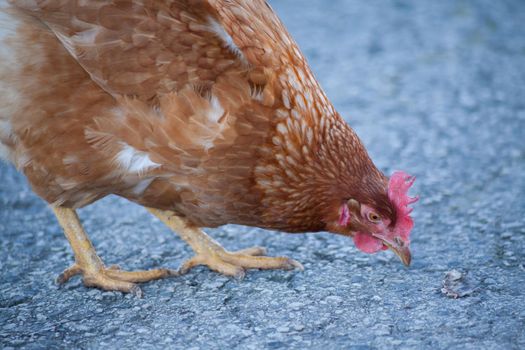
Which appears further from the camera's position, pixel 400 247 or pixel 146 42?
pixel 400 247

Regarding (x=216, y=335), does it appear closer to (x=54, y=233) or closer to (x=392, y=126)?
(x=54, y=233)

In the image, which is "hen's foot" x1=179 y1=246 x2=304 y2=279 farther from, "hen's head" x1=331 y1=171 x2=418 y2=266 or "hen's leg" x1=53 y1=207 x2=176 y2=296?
"hen's head" x1=331 y1=171 x2=418 y2=266

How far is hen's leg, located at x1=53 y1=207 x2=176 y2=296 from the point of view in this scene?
3.38 meters

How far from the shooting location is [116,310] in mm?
3221

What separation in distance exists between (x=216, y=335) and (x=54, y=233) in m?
1.45

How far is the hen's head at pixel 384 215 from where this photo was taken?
304 centimetres

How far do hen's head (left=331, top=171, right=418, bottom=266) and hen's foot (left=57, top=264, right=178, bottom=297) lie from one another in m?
0.93

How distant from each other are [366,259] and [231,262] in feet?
2.15

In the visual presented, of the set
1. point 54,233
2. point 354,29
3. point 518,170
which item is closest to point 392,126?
point 518,170

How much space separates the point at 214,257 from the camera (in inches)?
141

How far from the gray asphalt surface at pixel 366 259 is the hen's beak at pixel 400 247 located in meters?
0.21

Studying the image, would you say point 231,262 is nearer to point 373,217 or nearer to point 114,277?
point 114,277

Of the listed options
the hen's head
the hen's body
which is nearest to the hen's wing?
the hen's body

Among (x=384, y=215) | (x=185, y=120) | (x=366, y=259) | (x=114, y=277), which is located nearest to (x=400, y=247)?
(x=384, y=215)
